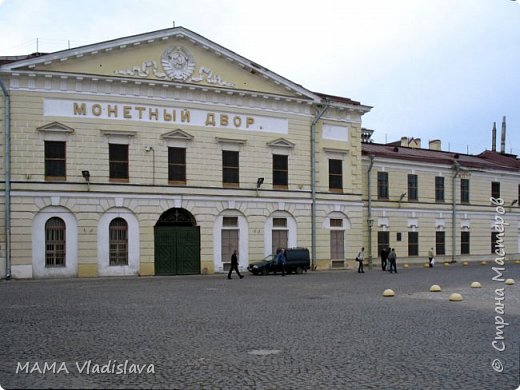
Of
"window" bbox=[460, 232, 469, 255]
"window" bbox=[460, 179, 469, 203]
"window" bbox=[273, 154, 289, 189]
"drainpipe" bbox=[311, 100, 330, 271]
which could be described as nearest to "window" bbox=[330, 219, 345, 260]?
"drainpipe" bbox=[311, 100, 330, 271]

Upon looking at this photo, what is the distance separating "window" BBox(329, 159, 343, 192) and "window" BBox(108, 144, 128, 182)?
12995 mm

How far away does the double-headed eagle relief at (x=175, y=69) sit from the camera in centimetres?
3291

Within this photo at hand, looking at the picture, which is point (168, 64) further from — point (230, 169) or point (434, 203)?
point (434, 203)

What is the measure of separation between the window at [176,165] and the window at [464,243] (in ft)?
79.5

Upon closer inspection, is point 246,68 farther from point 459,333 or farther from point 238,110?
point 459,333

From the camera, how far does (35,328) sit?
1291 centimetres

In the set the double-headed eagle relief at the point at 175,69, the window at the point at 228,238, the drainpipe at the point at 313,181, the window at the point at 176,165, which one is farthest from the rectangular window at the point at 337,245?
the double-headed eagle relief at the point at 175,69

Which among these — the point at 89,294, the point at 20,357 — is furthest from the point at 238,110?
the point at 20,357

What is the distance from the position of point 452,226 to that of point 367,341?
122 feet

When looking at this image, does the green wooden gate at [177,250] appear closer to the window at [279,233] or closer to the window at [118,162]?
the window at [118,162]

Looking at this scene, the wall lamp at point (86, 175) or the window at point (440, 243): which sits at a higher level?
the wall lamp at point (86, 175)

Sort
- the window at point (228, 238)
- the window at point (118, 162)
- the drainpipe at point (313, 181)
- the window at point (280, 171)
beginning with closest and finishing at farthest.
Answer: the window at point (118, 162)
the window at point (228, 238)
the window at point (280, 171)
the drainpipe at point (313, 181)

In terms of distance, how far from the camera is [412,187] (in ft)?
146

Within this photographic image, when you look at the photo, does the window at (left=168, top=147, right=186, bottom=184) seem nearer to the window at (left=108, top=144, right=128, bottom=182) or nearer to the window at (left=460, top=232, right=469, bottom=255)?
the window at (left=108, top=144, right=128, bottom=182)
